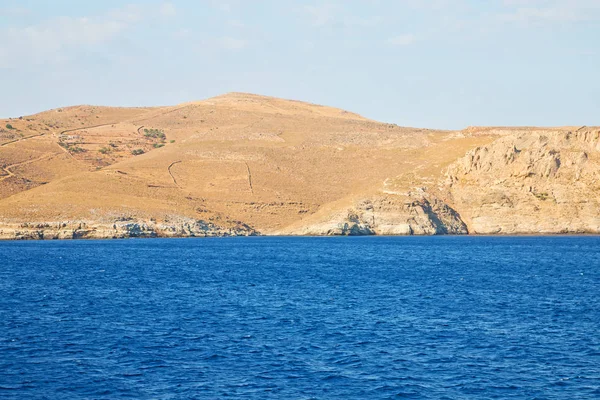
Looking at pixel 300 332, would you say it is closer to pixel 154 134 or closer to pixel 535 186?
pixel 535 186

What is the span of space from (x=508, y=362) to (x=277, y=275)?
28528 millimetres

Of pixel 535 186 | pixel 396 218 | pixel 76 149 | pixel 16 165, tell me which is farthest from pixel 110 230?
pixel 535 186

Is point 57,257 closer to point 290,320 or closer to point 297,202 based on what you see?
point 290,320

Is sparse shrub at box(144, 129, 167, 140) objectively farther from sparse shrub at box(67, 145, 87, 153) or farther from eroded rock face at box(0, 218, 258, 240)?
eroded rock face at box(0, 218, 258, 240)

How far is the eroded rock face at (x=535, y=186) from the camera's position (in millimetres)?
94688

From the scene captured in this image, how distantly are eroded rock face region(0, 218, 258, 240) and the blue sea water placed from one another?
1622 inches

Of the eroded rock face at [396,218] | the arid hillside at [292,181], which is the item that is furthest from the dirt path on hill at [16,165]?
the eroded rock face at [396,218]

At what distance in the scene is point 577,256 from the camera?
6706 cm

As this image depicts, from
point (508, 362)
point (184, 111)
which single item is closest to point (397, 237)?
point (508, 362)

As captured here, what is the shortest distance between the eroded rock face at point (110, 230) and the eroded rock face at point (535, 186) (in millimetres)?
36268

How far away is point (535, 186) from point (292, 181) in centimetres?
4670

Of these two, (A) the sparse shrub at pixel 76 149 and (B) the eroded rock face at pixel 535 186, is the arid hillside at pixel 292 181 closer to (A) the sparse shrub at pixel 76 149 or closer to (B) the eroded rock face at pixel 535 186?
(B) the eroded rock face at pixel 535 186

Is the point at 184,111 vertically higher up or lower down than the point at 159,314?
higher up

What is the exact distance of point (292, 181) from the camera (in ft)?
431
